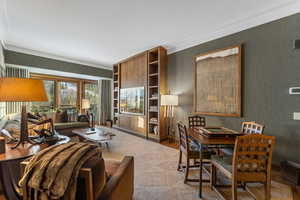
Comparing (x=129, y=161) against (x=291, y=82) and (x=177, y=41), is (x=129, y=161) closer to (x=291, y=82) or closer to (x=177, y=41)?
(x=291, y=82)

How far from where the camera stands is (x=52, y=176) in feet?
2.48

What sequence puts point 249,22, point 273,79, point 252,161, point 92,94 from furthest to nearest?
point 92,94
point 249,22
point 273,79
point 252,161

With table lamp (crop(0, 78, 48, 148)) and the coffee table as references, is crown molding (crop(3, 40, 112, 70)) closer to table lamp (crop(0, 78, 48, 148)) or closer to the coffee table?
the coffee table

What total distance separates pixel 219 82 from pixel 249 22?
127 centimetres

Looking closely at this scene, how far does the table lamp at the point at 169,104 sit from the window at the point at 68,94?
459 cm

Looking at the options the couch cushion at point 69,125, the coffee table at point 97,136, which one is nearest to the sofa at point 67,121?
the couch cushion at point 69,125

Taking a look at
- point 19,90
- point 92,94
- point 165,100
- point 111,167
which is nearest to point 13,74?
point 92,94

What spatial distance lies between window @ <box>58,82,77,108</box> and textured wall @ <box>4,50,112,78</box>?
128cm

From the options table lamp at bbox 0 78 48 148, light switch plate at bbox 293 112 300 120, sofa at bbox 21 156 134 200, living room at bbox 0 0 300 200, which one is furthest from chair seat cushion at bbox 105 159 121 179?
light switch plate at bbox 293 112 300 120

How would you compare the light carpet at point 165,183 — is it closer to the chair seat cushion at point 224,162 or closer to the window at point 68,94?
the chair seat cushion at point 224,162

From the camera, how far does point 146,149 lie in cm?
358

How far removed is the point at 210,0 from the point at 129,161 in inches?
104

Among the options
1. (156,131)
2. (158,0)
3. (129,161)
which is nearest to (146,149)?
(156,131)

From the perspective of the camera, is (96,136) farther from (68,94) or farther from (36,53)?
(68,94)
